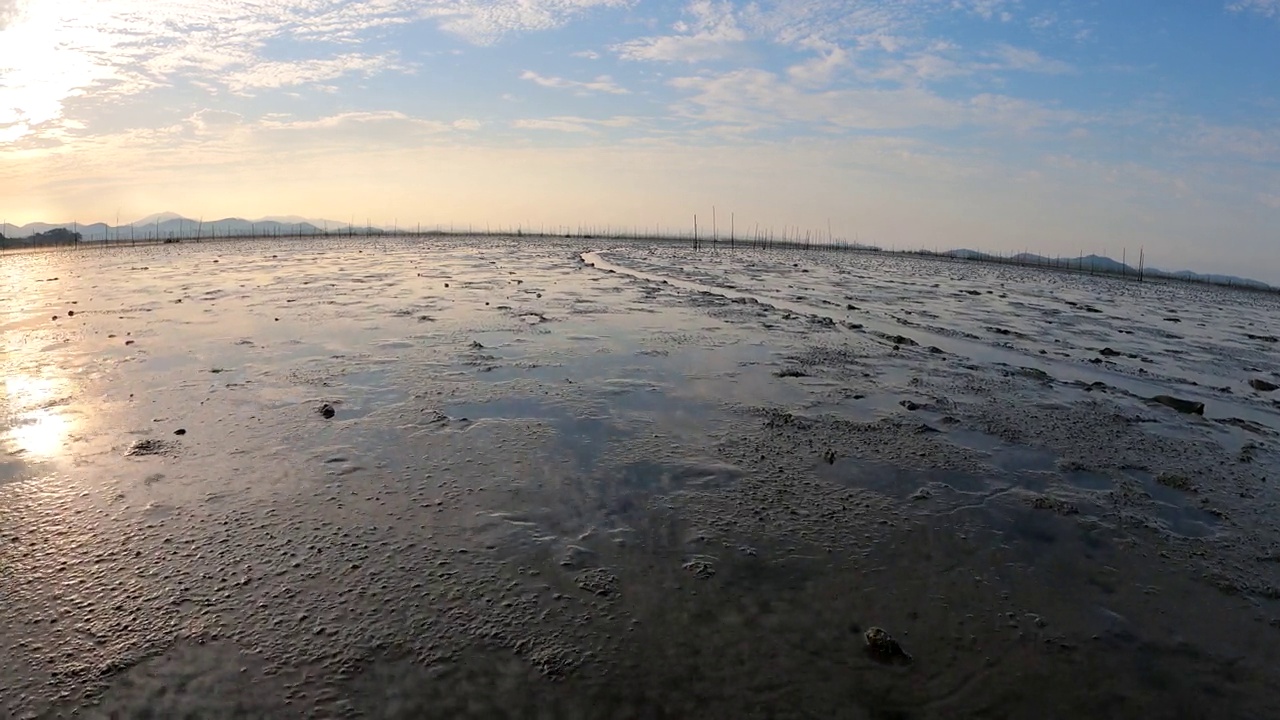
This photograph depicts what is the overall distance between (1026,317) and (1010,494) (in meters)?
18.8

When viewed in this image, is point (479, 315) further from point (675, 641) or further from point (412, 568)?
point (675, 641)

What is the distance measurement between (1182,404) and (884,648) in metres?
9.73

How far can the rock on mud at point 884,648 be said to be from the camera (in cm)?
400

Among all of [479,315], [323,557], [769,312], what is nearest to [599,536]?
[323,557]

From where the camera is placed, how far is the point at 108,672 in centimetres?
362

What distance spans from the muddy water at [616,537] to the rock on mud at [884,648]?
0.19 ft

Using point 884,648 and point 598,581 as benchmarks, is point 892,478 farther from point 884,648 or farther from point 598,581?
point 598,581

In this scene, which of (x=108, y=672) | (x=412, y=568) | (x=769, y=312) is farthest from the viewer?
(x=769, y=312)

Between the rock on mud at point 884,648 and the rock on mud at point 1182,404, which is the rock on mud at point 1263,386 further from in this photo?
the rock on mud at point 884,648

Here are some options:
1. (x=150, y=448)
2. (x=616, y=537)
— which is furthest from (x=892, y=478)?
(x=150, y=448)

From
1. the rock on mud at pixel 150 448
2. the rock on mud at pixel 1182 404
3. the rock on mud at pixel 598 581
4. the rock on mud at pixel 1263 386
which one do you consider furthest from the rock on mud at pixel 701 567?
the rock on mud at pixel 1263 386

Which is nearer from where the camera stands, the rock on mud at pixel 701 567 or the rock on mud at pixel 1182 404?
the rock on mud at pixel 701 567

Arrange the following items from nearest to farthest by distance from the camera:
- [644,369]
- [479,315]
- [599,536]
→ [599,536] < [644,369] < [479,315]

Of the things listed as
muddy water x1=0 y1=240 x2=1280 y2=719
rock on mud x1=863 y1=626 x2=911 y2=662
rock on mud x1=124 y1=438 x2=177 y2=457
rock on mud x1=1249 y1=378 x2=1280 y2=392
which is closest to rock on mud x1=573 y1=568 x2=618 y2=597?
muddy water x1=0 y1=240 x2=1280 y2=719
